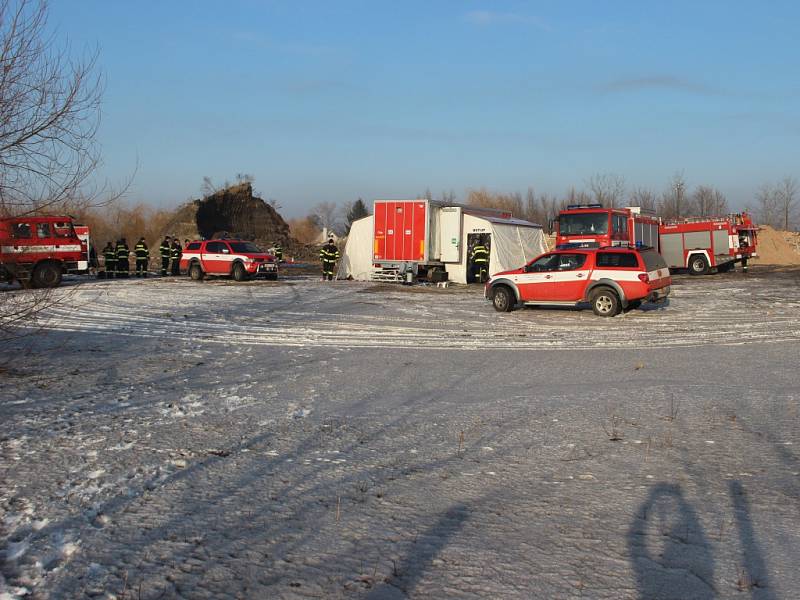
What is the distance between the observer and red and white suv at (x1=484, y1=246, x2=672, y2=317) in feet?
60.1

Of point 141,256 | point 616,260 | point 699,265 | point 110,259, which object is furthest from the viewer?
point 699,265

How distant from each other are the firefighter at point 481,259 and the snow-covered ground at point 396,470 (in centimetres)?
1468

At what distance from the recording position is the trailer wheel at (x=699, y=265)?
3600cm

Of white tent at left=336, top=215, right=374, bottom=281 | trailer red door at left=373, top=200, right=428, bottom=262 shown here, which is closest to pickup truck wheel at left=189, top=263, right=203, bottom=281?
white tent at left=336, top=215, right=374, bottom=281

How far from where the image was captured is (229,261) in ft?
101

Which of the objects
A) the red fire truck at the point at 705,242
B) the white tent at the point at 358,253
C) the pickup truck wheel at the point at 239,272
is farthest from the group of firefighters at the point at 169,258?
the red fire truck at the point at 705,242

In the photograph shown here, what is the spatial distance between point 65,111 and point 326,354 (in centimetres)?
574

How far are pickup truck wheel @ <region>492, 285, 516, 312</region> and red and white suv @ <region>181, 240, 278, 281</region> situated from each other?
1331 cm

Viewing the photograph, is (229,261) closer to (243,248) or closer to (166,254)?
(243,248)

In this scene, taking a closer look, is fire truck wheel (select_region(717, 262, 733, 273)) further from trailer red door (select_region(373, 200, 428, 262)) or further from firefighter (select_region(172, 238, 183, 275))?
firefighter (select_region(172, 238, 183, 275))

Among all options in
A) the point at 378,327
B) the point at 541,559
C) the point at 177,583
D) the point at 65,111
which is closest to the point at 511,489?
the point at 541,559

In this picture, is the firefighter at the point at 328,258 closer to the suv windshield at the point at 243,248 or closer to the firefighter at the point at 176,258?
the suv windshield at the point at 243,248

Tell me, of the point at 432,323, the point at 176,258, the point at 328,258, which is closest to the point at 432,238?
the point at 328,258

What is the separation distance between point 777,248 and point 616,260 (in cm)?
4651
